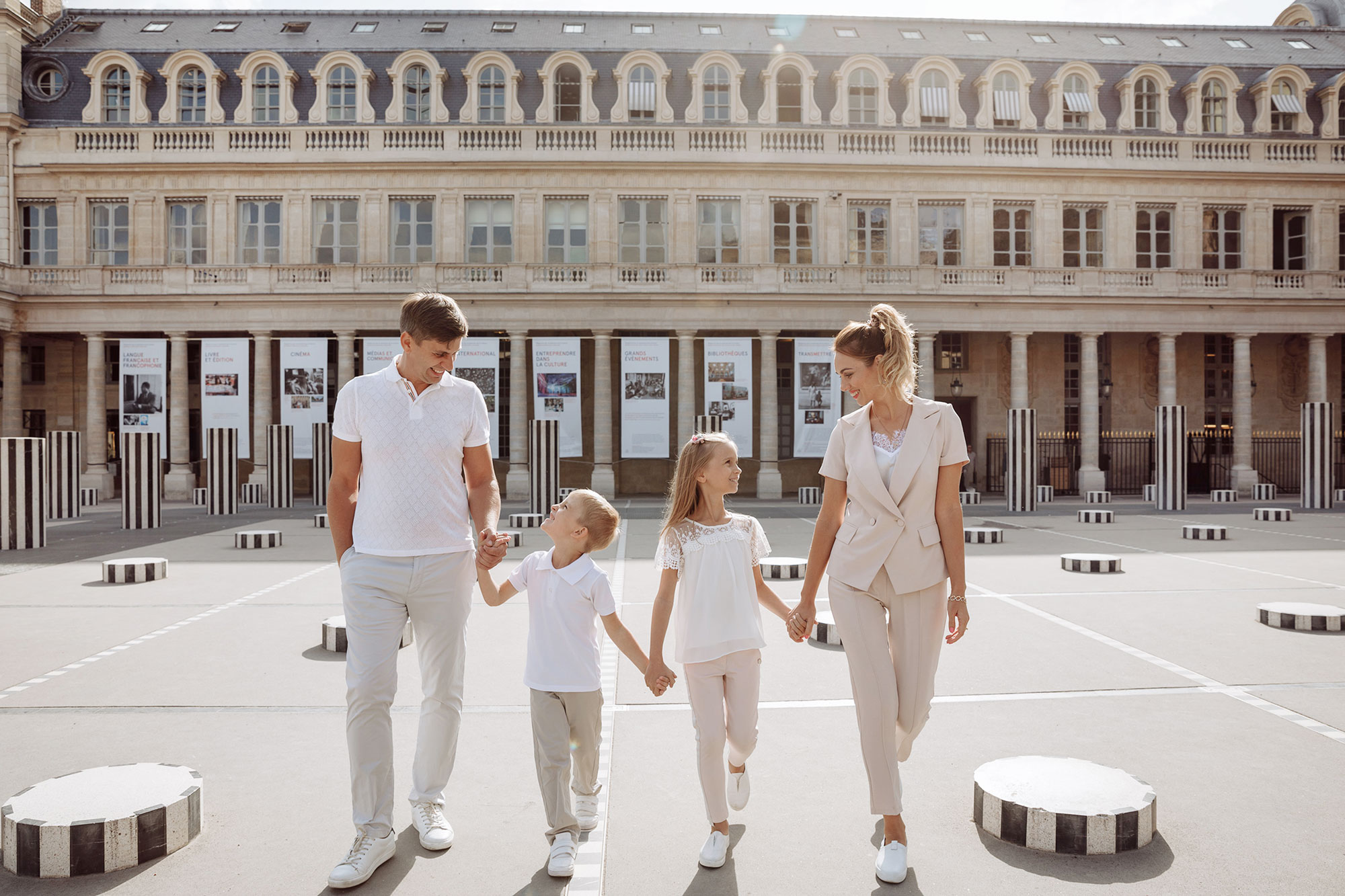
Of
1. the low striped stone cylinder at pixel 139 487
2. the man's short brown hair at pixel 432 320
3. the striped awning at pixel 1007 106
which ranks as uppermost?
the striped awning at pixel 1007 106

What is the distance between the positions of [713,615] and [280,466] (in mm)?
26420

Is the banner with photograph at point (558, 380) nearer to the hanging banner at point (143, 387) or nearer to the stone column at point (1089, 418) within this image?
the hanging banner at point (143, 387)

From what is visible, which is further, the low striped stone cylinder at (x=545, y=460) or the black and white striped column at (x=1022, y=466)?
the black and white striped column at (x=1022, y=466)

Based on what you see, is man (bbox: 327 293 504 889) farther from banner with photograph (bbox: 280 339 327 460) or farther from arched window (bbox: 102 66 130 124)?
arched window (bbox: 102 66 130 124)

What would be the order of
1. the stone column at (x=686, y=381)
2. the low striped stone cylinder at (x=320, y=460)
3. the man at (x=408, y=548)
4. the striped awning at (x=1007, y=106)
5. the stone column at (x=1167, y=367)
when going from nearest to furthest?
the man at (x=408, y=548), the low striped stone cylinder at (x=320, y=460), the stone column at (x=686, y=381), the stone column at (x=1167, y=367), the striped awning at (x=1007, y=106)

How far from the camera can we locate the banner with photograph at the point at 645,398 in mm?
30094

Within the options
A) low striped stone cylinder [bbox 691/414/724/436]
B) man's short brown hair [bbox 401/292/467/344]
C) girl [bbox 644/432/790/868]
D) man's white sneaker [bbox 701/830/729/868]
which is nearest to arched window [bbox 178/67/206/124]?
low striped stone cylinder [bbox 691/414/724/436]

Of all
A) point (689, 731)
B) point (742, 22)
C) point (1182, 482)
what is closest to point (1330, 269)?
point (1182, 482)

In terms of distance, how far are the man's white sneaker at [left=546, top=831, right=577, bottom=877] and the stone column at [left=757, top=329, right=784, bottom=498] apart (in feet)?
92.6

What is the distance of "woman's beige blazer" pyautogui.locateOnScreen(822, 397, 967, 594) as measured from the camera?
3.88 meters

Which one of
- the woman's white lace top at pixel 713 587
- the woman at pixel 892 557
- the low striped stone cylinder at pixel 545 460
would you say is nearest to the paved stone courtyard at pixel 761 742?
the woman at pixel 892 557

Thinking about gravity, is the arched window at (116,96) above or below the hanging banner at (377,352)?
above

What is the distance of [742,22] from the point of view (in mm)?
36812

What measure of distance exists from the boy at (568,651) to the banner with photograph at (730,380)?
85.5ft
